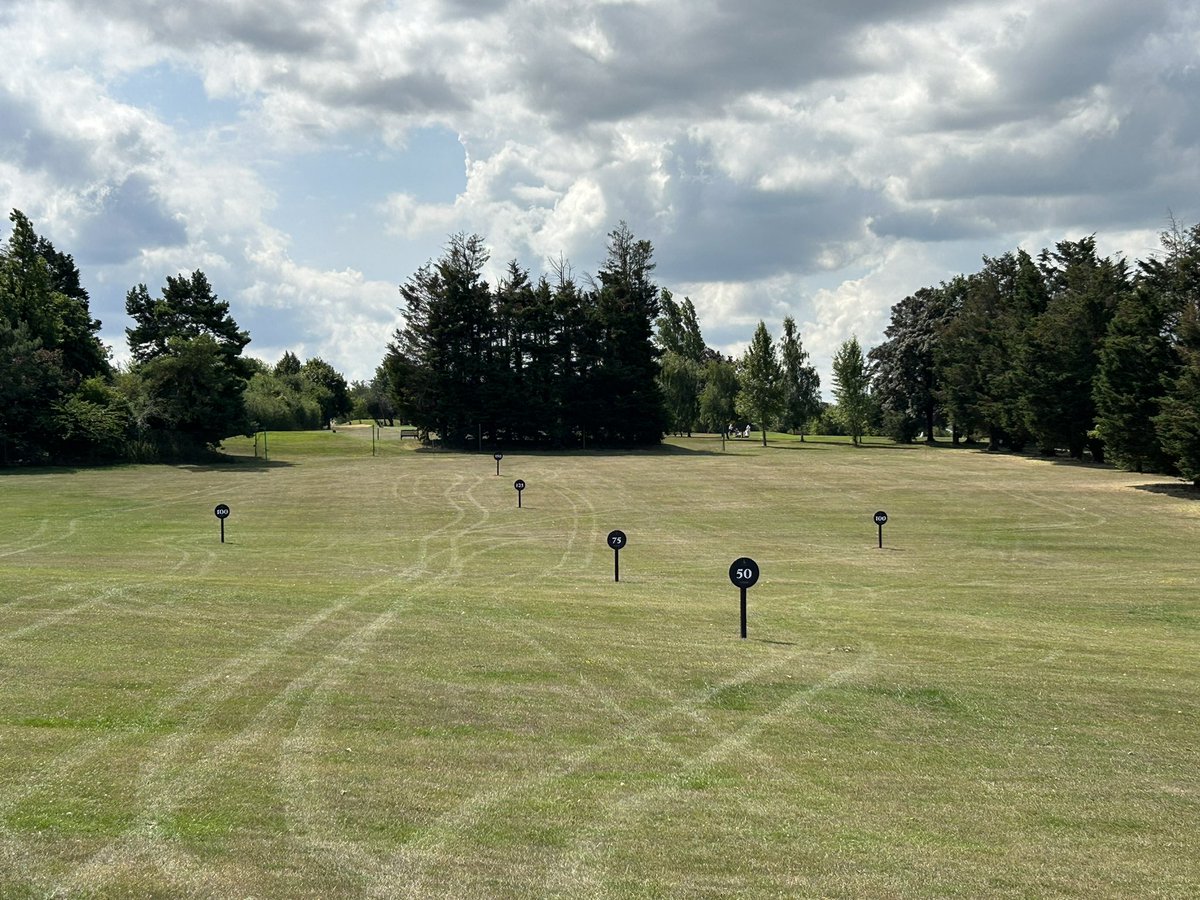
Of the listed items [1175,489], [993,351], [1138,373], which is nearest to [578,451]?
[993,351]

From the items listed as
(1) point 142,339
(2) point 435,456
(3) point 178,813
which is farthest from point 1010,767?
(1) point 142,339

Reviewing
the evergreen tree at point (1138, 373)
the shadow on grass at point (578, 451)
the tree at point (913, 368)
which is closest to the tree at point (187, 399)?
the shadow on grass at point (578, 451)

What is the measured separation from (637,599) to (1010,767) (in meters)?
12.0

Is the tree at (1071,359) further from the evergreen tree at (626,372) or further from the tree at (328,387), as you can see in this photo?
the tree at (328,387)

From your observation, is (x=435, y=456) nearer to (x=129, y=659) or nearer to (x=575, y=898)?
(x=129, y=659)

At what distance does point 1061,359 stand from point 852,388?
3377cm

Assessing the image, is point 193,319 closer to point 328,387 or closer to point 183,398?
point 183,398

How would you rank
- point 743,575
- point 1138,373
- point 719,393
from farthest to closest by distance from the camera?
point 719,393 → point 1138,373 → point 743,575

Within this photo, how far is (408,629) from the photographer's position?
53.0ft

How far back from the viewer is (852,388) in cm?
10806

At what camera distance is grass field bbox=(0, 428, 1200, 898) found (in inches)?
287

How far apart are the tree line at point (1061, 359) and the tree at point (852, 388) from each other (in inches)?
143

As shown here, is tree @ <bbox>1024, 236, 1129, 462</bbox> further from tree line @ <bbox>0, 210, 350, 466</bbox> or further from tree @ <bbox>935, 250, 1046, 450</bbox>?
tree line @ <bbox>0, 210, 350, 466</bbox>

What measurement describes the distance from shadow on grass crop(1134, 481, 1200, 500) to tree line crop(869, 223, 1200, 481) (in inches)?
38.4
